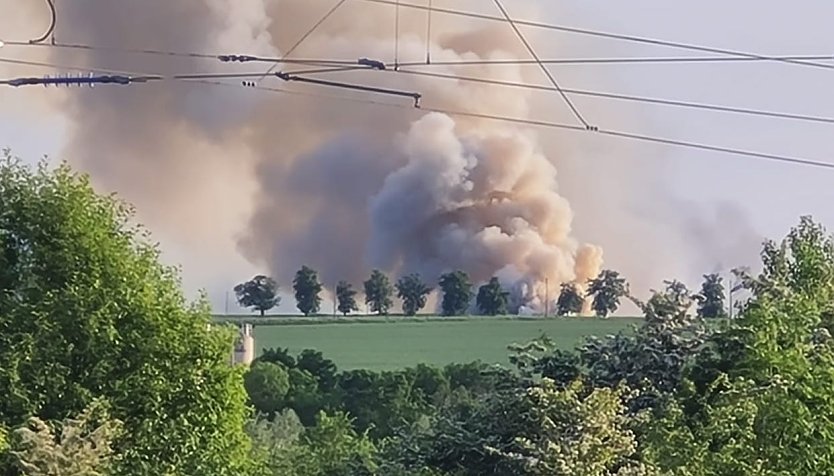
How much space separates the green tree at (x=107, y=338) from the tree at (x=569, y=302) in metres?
63.1

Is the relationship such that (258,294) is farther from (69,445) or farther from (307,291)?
(69,445)

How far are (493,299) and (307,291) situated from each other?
1176cm

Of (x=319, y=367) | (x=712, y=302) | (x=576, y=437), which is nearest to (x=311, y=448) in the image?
(x=712, y=302)

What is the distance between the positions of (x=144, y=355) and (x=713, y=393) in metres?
9.45

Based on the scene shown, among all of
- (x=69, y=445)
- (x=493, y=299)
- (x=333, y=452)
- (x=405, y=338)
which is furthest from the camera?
(x=493, y=299)

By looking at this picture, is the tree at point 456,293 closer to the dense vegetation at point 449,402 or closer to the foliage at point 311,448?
the foliage at point 311,448

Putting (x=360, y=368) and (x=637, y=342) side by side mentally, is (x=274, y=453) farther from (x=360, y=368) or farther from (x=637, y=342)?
(x=360, y=368)

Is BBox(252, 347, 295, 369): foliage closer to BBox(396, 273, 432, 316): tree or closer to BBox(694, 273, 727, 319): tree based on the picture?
BBox(396, 273, 432, 316): tree

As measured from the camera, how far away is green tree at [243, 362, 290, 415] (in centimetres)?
6521

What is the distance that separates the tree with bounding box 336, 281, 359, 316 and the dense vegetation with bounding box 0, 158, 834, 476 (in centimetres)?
6785

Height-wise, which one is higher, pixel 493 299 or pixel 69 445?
pixel 493 299

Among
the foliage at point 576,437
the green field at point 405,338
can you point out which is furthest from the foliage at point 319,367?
the foliage at point 576,437

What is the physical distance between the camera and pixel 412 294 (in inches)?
3738

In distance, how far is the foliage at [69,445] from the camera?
21203mm
